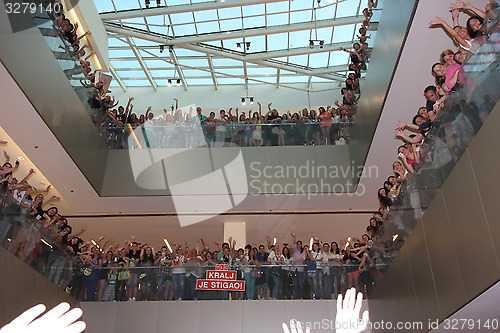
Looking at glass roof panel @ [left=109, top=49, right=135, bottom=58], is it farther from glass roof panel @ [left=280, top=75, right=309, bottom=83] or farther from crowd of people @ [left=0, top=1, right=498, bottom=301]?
glass roof panel @ [left=280, top=75, right=309, bottom=83]

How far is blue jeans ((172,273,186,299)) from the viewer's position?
1214cm

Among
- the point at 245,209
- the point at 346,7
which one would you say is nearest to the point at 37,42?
the point at 245,209

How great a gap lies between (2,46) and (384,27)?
8145 mm

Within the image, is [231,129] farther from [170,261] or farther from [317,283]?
[317,283]

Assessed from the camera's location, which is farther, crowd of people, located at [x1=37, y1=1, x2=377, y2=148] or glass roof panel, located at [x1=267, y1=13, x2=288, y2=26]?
glass roof panel, located at [x1=267, y1=13, x2=288, y2=26]

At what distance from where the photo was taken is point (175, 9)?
52.9 ft

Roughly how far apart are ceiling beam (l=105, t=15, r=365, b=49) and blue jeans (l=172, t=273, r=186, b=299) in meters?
8.89

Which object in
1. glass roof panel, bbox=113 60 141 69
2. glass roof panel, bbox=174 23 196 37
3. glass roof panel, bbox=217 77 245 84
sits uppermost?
glass roof panel, bbox=217 77 245 84

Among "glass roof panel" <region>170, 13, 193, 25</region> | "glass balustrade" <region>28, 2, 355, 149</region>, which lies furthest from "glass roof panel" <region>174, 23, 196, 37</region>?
"glass balustrade" <region>28, 2, 355, 149</region>

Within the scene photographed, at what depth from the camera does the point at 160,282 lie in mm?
12172

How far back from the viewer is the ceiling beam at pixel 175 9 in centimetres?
1584

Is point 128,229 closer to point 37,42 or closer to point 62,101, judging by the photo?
point 62,101

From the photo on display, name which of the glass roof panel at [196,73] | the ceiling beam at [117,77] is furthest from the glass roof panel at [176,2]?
the ceiling beam at [117,77]

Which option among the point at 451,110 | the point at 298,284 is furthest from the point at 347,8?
the point at 451,110
